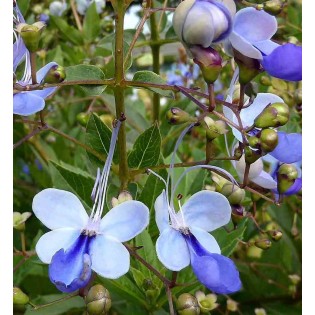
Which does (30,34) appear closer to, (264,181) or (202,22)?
(202,22)

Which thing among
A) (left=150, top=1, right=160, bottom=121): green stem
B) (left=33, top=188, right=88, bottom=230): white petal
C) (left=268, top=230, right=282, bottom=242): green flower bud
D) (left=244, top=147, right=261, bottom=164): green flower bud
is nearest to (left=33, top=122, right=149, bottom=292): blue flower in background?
(left=33, top=188, right=88, bottom=230): white petal

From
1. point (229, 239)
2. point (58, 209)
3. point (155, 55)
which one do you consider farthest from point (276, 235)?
point (155, 55)

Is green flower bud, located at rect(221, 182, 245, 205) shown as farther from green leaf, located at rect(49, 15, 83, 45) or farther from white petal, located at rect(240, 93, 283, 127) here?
green leaf, located at rect(49, 15, 83, 45)

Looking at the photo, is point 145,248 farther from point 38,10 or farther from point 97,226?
point 38,10

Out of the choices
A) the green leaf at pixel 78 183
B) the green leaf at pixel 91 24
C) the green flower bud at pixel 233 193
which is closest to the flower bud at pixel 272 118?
the green flower bud at pixel 233 193

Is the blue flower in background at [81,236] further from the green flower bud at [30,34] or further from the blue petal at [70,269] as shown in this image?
the green flower bud at [30,34]

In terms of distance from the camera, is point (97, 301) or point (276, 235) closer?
point (97, 301)
